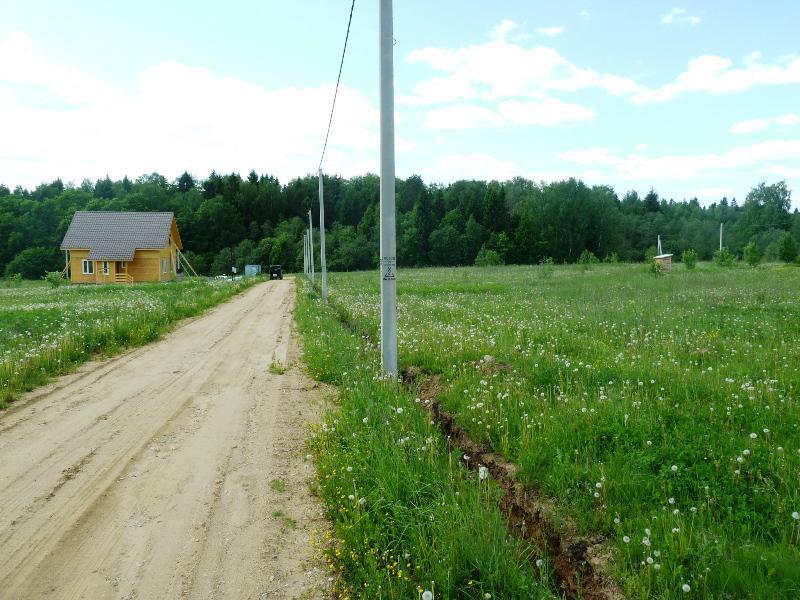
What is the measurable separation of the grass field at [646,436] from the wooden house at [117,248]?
46805 millimetres

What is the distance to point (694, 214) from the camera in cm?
12400

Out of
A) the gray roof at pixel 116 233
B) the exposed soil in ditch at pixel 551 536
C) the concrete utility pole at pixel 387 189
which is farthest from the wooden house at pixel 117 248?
the exposed soil in ditch at pixel 551 536

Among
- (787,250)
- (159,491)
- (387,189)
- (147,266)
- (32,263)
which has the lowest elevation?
(159,491)

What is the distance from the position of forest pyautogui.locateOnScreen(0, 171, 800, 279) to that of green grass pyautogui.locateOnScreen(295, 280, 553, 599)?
242 feet

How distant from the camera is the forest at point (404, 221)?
8919 centimetres

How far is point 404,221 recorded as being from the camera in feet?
335

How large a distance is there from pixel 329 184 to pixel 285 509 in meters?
117

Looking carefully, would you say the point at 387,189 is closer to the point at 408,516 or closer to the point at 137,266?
the point at 408,516

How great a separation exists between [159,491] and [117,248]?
5233 centimetres

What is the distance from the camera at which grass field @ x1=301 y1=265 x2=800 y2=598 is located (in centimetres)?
333

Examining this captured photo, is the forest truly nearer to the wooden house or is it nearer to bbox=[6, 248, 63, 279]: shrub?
bbox=[6, 248, 63, 279]: shrub

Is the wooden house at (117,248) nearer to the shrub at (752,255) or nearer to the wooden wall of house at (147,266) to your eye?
the wooden wall of house at (147,266)

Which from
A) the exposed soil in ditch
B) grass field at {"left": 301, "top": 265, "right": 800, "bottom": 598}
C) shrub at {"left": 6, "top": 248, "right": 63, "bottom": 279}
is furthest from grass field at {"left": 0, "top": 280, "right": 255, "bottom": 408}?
shrub at {"left": 6, "top": 248, "right": 63, "bottom": 279}

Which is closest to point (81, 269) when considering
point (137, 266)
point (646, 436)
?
point (137, 266)
